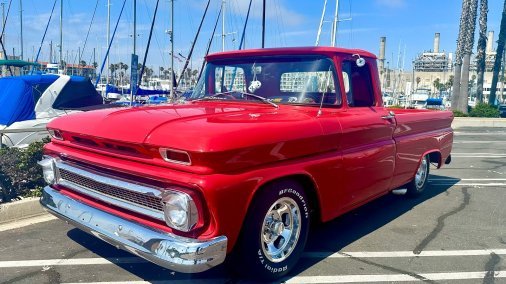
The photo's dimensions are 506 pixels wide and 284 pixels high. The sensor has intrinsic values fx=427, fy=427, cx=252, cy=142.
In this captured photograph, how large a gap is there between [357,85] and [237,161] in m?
2.32

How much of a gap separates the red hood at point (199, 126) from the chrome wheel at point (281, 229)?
58 cm

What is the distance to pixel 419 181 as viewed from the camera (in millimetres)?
6352

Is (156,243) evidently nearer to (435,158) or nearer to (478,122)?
(435,158)

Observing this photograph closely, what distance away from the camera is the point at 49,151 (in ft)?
12.6

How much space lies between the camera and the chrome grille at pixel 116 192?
300 centimetres

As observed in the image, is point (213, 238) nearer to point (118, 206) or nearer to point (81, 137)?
point (118, 206)

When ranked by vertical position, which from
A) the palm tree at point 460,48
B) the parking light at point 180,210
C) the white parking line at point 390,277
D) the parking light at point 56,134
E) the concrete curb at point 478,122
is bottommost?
the white parking line at point 390,277

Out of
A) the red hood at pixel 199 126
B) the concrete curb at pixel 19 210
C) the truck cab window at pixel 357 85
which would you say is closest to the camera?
the red hood at pixel 199 126

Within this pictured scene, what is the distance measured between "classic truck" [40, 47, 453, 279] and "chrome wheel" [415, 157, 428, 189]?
1.40 meters

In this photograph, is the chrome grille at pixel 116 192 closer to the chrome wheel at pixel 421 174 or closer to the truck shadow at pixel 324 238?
the truck shadow at pixel 324 238

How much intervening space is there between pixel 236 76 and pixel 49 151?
2013 millimetres

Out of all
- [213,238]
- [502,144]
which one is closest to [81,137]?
[213,238]

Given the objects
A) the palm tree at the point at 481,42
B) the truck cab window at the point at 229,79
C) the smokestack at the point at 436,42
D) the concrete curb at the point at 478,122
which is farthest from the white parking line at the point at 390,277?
the smokestack at the point at 436,42

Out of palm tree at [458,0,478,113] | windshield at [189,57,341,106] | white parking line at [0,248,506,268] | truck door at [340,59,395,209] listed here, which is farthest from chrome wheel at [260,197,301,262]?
palm tree at [458,0,478,113]
